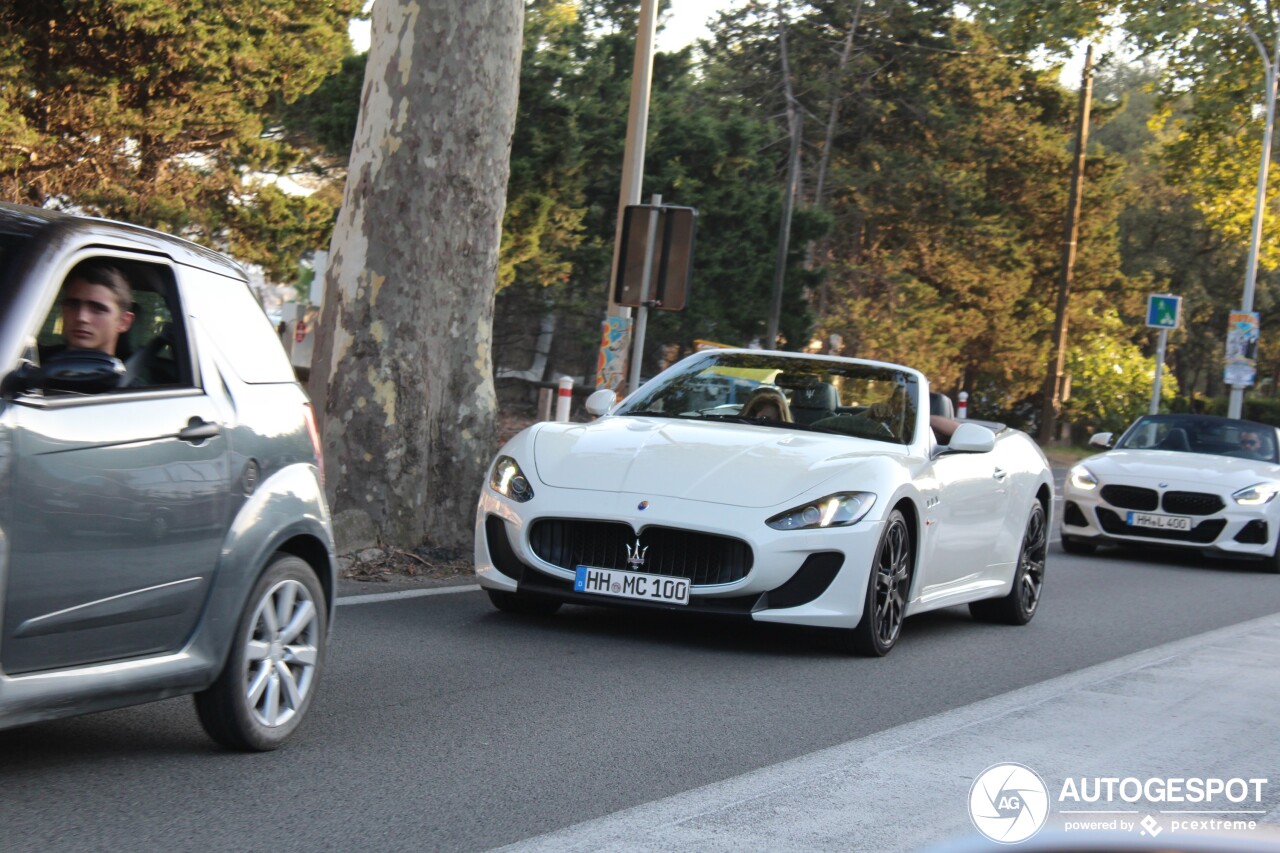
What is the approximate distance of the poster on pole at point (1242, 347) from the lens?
117 ft

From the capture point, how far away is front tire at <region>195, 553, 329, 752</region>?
209 inches

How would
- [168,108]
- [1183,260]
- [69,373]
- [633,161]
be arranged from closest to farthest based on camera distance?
1. [69,373]
2. [633,161]
3. [168,108]
4. [1183,260]

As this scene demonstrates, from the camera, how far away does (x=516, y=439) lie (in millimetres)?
8766

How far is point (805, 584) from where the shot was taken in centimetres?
802

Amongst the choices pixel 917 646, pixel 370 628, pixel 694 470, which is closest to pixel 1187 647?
pixel 917 646

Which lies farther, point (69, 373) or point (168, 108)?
point (168, 108)

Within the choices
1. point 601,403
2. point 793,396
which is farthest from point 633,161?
point 601,403

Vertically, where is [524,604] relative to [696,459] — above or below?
below

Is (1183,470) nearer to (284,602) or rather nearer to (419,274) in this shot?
(419,274)

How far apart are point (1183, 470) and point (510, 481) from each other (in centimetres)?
967

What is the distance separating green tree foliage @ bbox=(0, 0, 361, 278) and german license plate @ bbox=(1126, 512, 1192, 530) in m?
14.5

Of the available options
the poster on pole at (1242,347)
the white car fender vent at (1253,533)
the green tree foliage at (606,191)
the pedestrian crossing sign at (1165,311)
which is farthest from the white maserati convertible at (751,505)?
the poster on pole at (1242,347)

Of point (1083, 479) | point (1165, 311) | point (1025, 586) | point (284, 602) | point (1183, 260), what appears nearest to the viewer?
point (284, 602)

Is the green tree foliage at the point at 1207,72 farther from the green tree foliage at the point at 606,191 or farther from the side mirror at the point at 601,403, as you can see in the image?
the side mirror at the point at 601,403
